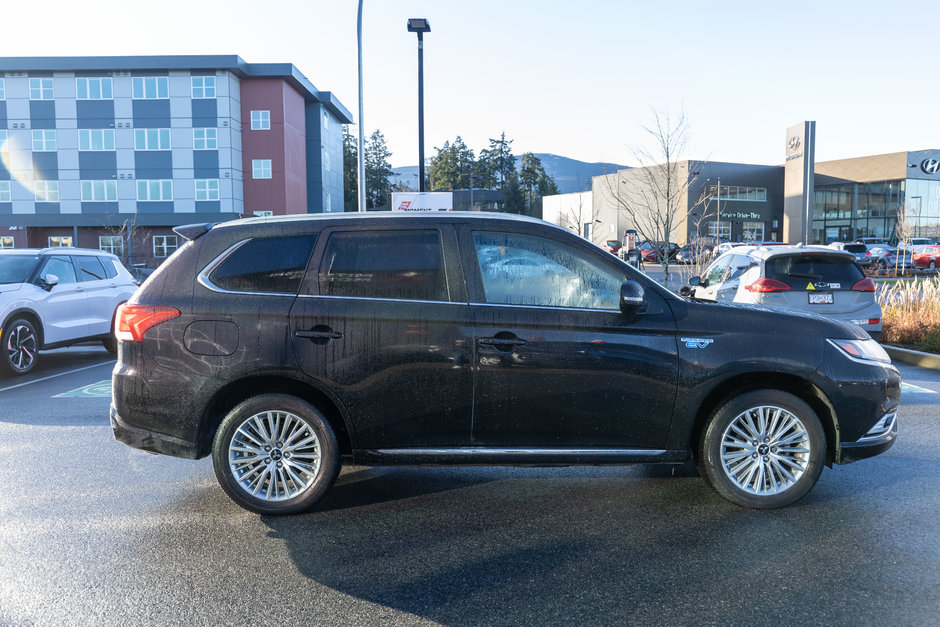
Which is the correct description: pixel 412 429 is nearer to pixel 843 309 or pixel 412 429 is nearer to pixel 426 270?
pixel 426 270

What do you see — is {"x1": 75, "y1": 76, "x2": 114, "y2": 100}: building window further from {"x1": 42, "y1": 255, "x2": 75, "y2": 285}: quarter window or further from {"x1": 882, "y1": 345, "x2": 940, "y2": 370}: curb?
{"x1": 882, "y1": 345, "x2": 940, "y2": 370}: curb

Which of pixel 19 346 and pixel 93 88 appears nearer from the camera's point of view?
pixel 19 346

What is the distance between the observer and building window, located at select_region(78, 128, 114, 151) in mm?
53594

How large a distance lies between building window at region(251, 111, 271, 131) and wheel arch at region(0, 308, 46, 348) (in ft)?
153

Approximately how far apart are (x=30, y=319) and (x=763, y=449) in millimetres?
10287

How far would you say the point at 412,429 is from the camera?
478 cm

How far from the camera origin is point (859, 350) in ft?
16.2

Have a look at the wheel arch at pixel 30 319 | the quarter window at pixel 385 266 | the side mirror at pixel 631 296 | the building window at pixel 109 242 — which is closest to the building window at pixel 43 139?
the building window at pixel 109 242

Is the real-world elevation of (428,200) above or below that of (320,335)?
above

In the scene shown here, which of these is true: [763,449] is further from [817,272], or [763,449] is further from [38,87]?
[38,87]

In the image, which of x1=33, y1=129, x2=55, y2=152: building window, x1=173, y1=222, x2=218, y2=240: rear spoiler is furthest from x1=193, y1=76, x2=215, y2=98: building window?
x1=173, y1=222, x2=218, y2=240: rear spoiler

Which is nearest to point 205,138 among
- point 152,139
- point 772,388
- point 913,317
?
point 152,139

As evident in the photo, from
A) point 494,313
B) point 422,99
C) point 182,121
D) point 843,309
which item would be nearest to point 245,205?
point 182,121

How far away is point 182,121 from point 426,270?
53951 millimetres
